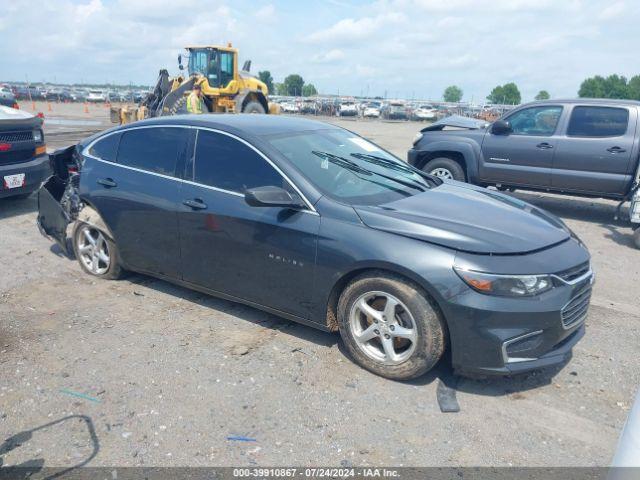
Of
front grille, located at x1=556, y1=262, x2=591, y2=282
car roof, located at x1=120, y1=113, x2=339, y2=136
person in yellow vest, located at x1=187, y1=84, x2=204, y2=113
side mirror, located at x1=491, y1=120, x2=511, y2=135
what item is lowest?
front grille, located at x1=556, y1=262, x2=591, y2=282

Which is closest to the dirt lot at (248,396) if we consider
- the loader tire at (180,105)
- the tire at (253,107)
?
the loader tire at (180,105)

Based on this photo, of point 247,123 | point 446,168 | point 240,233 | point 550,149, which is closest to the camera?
point 240,233

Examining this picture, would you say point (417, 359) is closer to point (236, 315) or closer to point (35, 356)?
point (236, 315)

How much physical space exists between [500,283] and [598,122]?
6185 millimetres

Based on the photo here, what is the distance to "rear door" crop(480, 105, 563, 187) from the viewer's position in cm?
813

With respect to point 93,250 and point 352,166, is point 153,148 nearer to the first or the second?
point 93,250

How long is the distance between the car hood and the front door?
1.87 feet

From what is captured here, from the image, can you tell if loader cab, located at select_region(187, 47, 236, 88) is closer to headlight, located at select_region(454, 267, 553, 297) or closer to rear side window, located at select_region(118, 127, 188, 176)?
rear side window, located at select_region(118, 127, 188, 176)

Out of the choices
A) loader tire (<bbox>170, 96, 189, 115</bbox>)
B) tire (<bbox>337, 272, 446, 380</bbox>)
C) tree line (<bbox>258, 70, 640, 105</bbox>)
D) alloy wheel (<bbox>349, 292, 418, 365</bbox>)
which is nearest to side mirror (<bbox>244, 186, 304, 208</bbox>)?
tire (<bbox>337, 272, 446, 380</bbox>)

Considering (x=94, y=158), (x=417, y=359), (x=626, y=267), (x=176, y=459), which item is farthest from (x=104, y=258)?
(x=626, y=267)

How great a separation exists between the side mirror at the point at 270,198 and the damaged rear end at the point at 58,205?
2.59 meters

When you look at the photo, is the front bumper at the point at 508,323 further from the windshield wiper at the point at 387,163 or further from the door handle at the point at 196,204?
the door handle at the point at 196,204

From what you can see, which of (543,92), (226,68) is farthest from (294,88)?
(226,68)

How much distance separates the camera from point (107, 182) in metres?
4.69
